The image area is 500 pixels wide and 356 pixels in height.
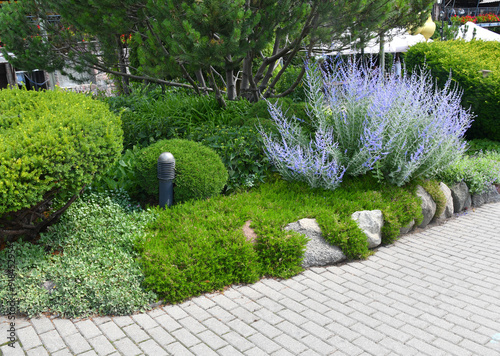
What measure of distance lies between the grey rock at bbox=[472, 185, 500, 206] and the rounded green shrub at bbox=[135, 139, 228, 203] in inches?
152

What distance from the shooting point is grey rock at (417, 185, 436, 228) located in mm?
5193

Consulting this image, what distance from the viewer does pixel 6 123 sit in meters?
4.02

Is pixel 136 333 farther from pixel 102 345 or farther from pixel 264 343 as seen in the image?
pixel 264 343

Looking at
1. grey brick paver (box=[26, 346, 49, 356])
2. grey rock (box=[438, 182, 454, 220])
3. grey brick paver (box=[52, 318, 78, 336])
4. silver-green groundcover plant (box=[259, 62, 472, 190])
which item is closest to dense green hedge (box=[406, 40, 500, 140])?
silver-green groundcover plant (box=[259, 62, 472, 190])

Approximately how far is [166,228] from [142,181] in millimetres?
885

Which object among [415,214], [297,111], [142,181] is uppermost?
[297,111]

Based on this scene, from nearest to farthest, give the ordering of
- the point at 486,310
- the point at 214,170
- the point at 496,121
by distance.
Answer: the point at 486,310 < the point at 214,170 < the point at 496,121

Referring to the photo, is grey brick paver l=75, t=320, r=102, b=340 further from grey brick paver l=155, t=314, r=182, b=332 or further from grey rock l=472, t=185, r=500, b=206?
grey rock l=472, t=185, r=500, b=206

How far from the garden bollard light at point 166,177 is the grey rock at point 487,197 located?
449 centimetres

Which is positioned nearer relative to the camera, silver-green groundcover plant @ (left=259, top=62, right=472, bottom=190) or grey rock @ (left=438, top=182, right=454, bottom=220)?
silver-green groundcover plant @ (left=259, top=62, right=472, bottom=190)

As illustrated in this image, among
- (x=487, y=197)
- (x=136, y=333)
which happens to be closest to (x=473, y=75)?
(x=487, y=197)

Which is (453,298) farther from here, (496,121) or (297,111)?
(496,121)

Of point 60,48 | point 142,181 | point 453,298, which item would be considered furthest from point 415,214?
point 60,48

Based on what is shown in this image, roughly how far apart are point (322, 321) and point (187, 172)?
2191 mm
